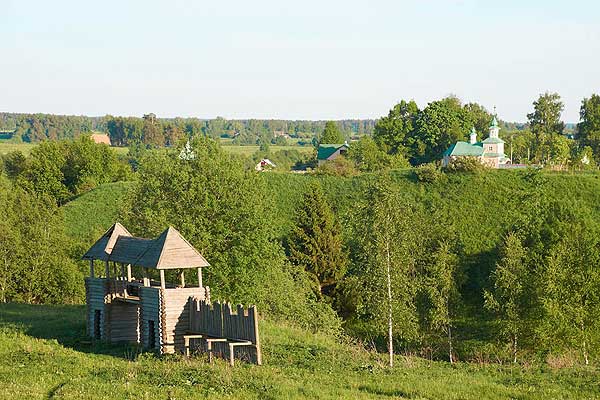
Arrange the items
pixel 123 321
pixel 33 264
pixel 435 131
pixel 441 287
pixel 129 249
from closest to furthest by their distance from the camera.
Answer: pixel 129 249 < pixel 123 321 < pixel 441 287 < pixel 33 264 < pixel 435 131

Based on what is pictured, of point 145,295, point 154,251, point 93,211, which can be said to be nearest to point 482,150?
point 93,211

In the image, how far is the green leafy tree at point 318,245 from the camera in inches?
2172

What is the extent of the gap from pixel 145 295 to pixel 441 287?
20.7 meters

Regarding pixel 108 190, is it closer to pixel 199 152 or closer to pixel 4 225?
pixel 4 225

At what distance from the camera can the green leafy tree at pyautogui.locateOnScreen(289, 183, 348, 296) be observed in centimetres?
5516

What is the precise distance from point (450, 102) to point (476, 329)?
70.3 m

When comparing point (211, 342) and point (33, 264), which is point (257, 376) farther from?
point (33, 264)

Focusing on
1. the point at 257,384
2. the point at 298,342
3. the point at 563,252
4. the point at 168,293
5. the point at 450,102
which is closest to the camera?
the point at 257,384

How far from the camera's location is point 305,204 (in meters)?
57.0

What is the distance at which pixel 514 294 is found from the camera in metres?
40.1

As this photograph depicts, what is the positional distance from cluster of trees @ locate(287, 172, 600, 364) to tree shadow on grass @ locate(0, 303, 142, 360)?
10.8 metres

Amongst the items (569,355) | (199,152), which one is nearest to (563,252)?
(569,355)

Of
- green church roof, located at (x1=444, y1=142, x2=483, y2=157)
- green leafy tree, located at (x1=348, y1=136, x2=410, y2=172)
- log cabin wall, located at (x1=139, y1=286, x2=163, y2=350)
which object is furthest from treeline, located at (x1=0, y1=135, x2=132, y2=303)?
green church roof, located at (x1=444, y1=142, x2=483, y2=157)

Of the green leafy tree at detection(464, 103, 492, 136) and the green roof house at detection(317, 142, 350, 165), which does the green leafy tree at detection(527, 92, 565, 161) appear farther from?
the green roof house at detection(317, 142, 350, 165)
